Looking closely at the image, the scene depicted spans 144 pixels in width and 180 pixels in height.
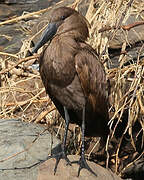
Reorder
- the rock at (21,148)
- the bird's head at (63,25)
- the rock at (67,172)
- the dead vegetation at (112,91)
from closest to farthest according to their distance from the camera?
the rock at (67,172) → the bird's head at (63,25) → the rock at (21,148) → the dead vegetation at (112,91)

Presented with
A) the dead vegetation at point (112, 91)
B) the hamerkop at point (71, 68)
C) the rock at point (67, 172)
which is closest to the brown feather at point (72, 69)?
the hamerkop at point (71, 68)

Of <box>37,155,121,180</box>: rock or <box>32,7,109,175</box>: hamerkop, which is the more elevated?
<box>32,7,109,175</box>: hamerkop

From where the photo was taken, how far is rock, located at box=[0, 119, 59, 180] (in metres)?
4.13

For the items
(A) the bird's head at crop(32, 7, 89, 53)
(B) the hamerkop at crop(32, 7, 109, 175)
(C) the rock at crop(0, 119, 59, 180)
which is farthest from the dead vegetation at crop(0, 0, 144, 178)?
(A) the bird's head at crop(32, 7, 89, 53)

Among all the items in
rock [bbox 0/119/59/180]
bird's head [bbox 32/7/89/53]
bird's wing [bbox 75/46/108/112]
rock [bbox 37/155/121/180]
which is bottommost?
rock [bbox 0/119/59/180]

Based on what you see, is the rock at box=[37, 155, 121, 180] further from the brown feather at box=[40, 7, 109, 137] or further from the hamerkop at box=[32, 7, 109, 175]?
the brown feather at box=[40, 7, 109, 137]

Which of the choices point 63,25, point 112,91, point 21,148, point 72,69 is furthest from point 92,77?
point 112,91

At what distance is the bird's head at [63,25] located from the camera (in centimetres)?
390

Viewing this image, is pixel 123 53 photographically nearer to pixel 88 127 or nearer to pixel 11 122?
pixel 88 127

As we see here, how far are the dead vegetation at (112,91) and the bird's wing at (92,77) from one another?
0.48 metres

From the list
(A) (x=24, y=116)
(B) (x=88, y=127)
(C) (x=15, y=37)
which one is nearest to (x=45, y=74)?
(B) (x=88, y=127)

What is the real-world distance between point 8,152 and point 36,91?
1610 millimetres

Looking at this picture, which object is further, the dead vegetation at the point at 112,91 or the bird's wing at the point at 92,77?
the dead vegetation at the point at 112,91

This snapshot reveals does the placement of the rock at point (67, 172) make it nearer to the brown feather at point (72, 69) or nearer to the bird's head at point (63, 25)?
the brown feather at point (72, 69)
